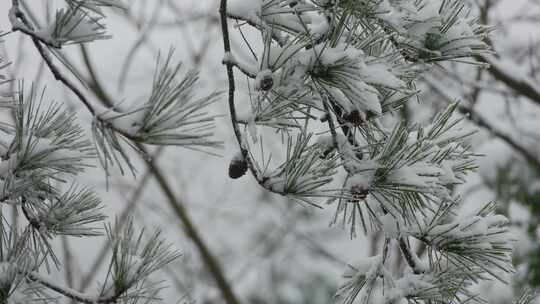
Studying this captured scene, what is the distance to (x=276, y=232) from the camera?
532 cm

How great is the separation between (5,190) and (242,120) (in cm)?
34

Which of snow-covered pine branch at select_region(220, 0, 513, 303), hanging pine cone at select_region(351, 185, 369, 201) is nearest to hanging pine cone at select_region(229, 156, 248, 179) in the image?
snow-covered pine branch at select_region(220, 0, 513, 303)

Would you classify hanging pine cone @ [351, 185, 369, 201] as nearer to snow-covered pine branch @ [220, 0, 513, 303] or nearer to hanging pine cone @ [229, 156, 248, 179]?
snow-covered pine branch @ [220, 0, 513, 303]

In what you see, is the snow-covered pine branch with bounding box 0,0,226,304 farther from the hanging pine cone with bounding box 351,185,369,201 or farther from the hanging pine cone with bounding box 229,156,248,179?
the hanging pine cone with bounding box 351,185,369,201

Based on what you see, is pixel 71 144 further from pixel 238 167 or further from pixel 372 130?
pixel 372 130

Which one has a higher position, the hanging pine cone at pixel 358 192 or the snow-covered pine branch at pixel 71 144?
the snow-covered pine branch at pixel 71 144

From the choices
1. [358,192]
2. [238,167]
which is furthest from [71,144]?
[358,192]

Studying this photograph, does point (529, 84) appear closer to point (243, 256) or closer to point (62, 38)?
point (62, 38)

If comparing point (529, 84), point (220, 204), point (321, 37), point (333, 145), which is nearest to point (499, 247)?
point (333, 145)

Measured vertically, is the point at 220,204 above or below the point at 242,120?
below

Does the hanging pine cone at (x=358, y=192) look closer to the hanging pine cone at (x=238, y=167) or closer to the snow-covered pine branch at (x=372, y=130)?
the snow-covered pine branch at (x=372, y=130)

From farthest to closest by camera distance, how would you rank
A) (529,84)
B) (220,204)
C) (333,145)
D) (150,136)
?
(220,204), (529,84), (333,145), (150,136)

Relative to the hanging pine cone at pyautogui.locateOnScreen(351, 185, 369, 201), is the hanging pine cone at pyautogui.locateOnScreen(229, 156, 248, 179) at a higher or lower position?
higher

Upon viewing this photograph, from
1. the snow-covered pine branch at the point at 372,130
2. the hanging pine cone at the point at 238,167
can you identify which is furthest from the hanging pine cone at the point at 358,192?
the hanging pine cone at the point at 238,167
